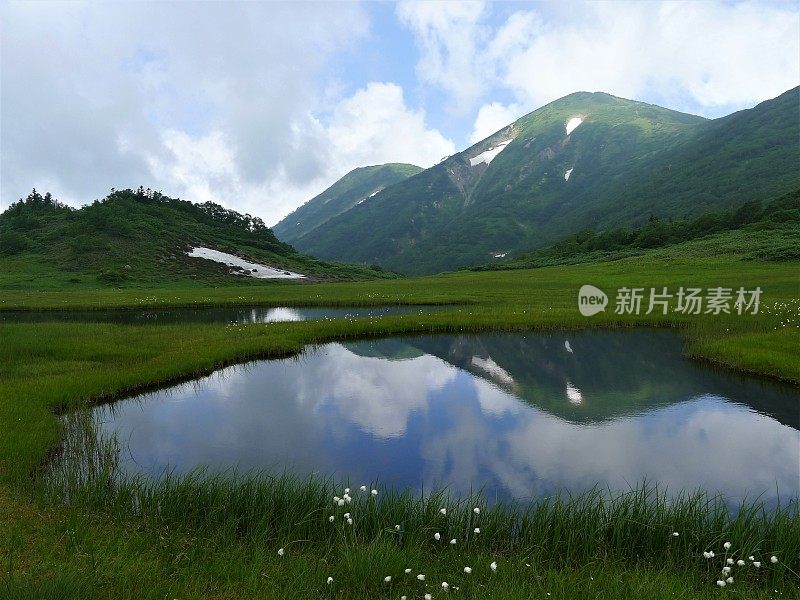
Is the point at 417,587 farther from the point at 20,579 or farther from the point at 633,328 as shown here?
the point at 633,328

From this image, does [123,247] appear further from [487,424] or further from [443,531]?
[443,531]

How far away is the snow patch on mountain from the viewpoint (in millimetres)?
125000

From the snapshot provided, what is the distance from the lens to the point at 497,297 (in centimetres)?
6056

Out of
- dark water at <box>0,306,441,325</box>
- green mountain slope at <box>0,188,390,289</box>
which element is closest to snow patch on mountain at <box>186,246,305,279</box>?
green mountain slope at <box>0,188,390,289</box>

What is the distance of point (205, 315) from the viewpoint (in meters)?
51.4

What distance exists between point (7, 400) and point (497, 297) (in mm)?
50904

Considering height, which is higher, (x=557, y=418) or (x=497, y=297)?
(x=497, y=297)

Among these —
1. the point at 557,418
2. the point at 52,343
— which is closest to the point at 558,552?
the point at 557,418

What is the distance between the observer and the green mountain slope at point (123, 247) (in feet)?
333

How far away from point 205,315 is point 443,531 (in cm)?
4713

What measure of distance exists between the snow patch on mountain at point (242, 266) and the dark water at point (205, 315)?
68667 millimetres

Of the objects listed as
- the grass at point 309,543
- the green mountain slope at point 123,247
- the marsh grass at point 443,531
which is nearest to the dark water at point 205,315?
the grass at point 309,543

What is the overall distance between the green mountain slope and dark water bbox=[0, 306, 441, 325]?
46.1 meters

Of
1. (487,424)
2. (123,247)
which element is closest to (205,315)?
(487,424)
